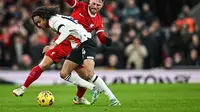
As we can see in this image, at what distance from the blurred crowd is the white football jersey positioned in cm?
1108

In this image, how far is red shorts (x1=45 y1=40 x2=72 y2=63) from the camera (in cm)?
1385

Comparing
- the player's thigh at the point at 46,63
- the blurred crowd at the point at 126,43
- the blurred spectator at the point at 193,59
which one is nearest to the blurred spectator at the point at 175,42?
the blurred crowd at the point at 126,43

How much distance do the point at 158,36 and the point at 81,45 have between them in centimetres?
1263

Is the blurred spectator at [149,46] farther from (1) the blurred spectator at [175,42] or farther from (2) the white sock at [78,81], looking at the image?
(2) the white sock at [78,81]

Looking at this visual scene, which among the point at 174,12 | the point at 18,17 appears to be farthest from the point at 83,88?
the point at 174,12

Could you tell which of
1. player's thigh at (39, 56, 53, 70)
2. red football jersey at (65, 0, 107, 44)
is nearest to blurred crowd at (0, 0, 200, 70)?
red football jersey at (65, 0, 107, 44)

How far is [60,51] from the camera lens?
1398 cm

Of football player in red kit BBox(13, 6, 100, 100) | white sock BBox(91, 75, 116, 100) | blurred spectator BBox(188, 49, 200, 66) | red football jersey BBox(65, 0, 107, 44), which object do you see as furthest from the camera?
blurred spectator BBox(188, 49, 200, 66)

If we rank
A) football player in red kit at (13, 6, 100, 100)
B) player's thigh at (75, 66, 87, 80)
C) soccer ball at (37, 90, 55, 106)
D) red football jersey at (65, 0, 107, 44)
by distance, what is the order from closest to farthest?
football player in red kit at (13, 6, 100, 100), soccer ball at (37, 90, 55, 106), player's thigh at (75, 66, 87, 80), red football jersey at (65, 0, 107, 44)

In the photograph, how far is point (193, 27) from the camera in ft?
86.6

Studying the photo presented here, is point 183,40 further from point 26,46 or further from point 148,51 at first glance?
point 26,46

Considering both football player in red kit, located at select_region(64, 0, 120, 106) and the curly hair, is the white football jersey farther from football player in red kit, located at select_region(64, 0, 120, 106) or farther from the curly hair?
football player in red kit, located at select_region(64, 0, 120, 106)

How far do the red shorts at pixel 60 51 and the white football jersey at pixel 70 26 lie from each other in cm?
25

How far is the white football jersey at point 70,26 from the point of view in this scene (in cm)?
1356
